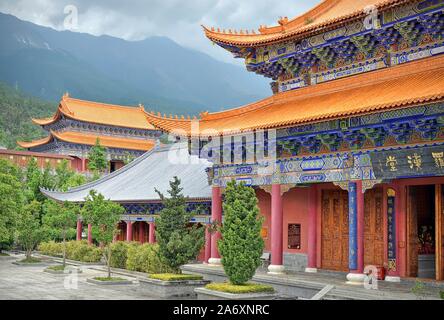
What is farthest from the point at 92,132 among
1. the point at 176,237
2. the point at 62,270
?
the point at 176,237

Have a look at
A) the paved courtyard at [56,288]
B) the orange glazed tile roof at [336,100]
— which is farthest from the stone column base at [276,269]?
the orange glazed tile roof at [336,100]

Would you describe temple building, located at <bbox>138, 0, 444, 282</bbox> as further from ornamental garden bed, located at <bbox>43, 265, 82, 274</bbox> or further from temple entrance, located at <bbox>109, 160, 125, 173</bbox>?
temple entrance, located at <bbox>109, 160, 125, 173</bbox>

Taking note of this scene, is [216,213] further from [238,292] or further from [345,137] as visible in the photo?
[345,137]

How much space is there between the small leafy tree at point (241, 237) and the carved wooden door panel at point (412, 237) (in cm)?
467

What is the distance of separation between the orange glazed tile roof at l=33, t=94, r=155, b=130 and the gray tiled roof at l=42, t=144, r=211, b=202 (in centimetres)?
2742

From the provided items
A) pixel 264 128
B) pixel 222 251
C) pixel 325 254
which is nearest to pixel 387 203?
pixel 325 254

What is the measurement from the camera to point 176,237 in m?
17.6

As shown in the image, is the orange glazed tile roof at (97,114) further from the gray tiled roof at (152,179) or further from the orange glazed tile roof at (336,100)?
the orange glazed tile roof at (336,100)

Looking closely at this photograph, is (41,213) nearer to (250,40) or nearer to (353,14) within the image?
(250,40)

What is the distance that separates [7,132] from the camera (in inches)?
3403

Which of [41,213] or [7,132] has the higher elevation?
[7,132]

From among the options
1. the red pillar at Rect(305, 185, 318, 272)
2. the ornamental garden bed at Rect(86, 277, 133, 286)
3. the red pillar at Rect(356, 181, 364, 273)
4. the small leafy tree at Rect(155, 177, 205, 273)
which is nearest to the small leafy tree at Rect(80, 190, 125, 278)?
the ornamental garden bed at Rect(86, 277, 133, 286)

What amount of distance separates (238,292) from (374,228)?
5.39 meters
